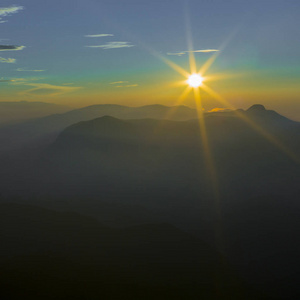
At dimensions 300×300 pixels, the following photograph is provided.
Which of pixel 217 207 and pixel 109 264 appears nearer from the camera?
pixel 109 264

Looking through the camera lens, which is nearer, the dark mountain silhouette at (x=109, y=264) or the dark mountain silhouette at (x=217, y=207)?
the dark mountain silhouette at (x=109, y=264)

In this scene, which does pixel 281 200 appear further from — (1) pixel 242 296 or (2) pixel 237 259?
(1) pixel 242 296

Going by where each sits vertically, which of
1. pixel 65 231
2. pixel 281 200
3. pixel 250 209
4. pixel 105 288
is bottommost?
pixel 105 288

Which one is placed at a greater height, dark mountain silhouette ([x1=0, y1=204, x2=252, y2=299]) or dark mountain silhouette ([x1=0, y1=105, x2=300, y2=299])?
dark mountain silhouette ([x1=0, y1=105, x2=300, y2=299])

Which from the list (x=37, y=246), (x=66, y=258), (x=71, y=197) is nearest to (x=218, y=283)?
(x=66, y=258)

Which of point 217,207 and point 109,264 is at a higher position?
point 217,207

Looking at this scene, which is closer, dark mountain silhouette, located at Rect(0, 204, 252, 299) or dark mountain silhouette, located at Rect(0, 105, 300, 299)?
dark mountain silhouette, located at Rect(0, 204, 252, 299)

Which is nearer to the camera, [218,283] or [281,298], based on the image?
[281,298]

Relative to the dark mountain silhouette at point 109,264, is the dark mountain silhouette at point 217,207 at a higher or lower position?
higher
